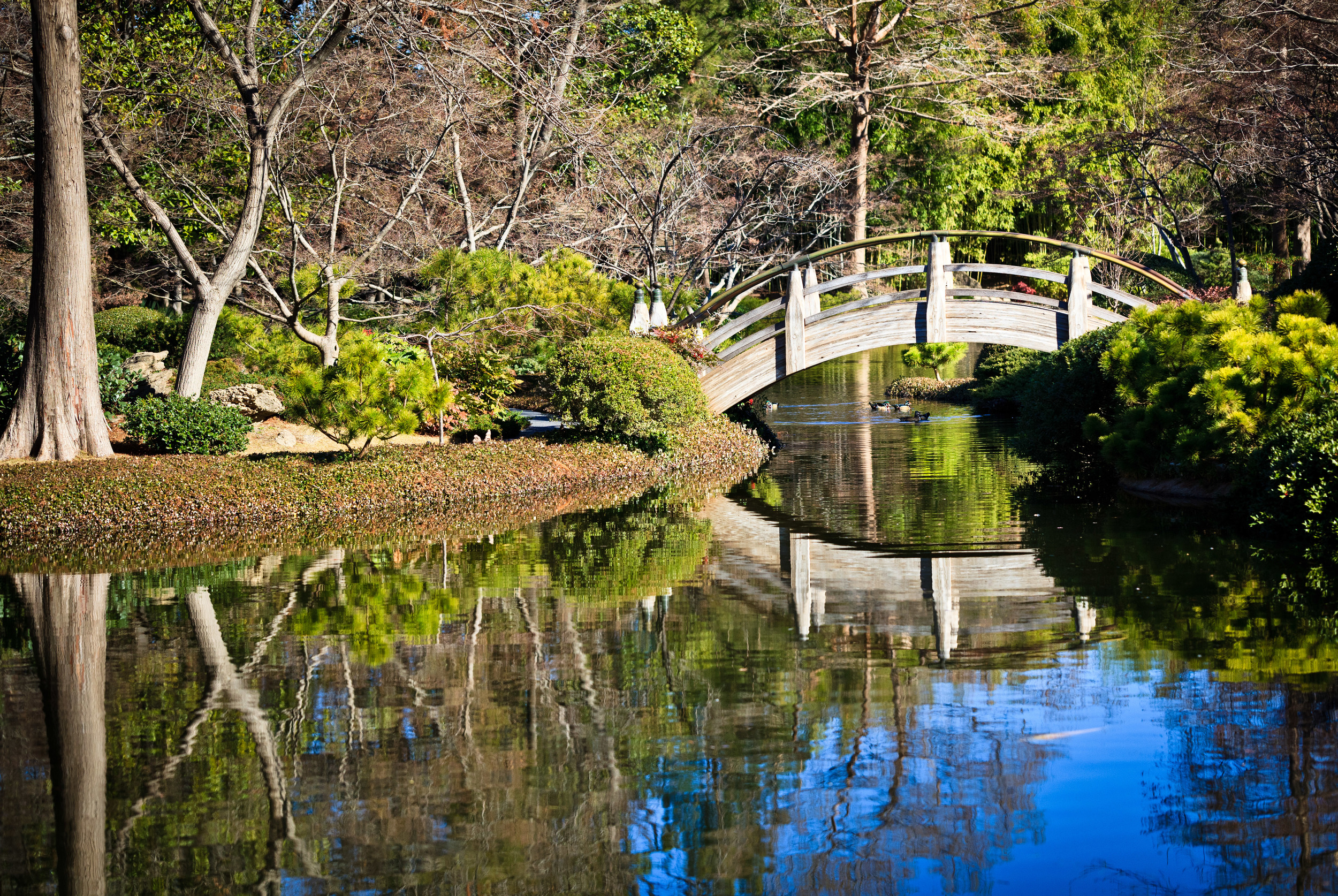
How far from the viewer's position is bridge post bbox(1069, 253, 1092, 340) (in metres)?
20.9

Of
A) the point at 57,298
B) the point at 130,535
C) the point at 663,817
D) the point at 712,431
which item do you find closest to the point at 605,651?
the point at 663,817

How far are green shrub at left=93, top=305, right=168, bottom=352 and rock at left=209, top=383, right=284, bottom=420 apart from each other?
11.9 feet

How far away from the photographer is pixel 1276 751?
20.7ft

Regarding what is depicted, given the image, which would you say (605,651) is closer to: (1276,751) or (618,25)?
(1276,751)

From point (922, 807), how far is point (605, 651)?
10.8ft

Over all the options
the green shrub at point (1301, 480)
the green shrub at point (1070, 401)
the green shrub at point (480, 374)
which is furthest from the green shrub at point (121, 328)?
the green shrub at point (1301, 480)

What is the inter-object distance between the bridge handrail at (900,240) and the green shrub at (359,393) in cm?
666

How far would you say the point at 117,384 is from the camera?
18.5 meters

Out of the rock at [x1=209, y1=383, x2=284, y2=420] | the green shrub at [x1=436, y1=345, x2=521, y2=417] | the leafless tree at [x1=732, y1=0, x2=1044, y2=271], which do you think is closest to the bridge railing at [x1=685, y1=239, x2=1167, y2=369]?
the green shrub at [x1=436, y1=345, x2=521, y2=417]

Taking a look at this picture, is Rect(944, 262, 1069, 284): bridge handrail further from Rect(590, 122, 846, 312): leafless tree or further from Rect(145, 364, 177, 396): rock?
Rect(145, 364, 177, 396): rock

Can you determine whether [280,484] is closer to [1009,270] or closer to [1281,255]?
[1009,270]

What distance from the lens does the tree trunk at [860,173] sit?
113ft

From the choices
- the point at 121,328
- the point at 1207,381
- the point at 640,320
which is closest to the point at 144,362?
the point at 121,328

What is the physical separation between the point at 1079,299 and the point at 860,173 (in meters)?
14.5
